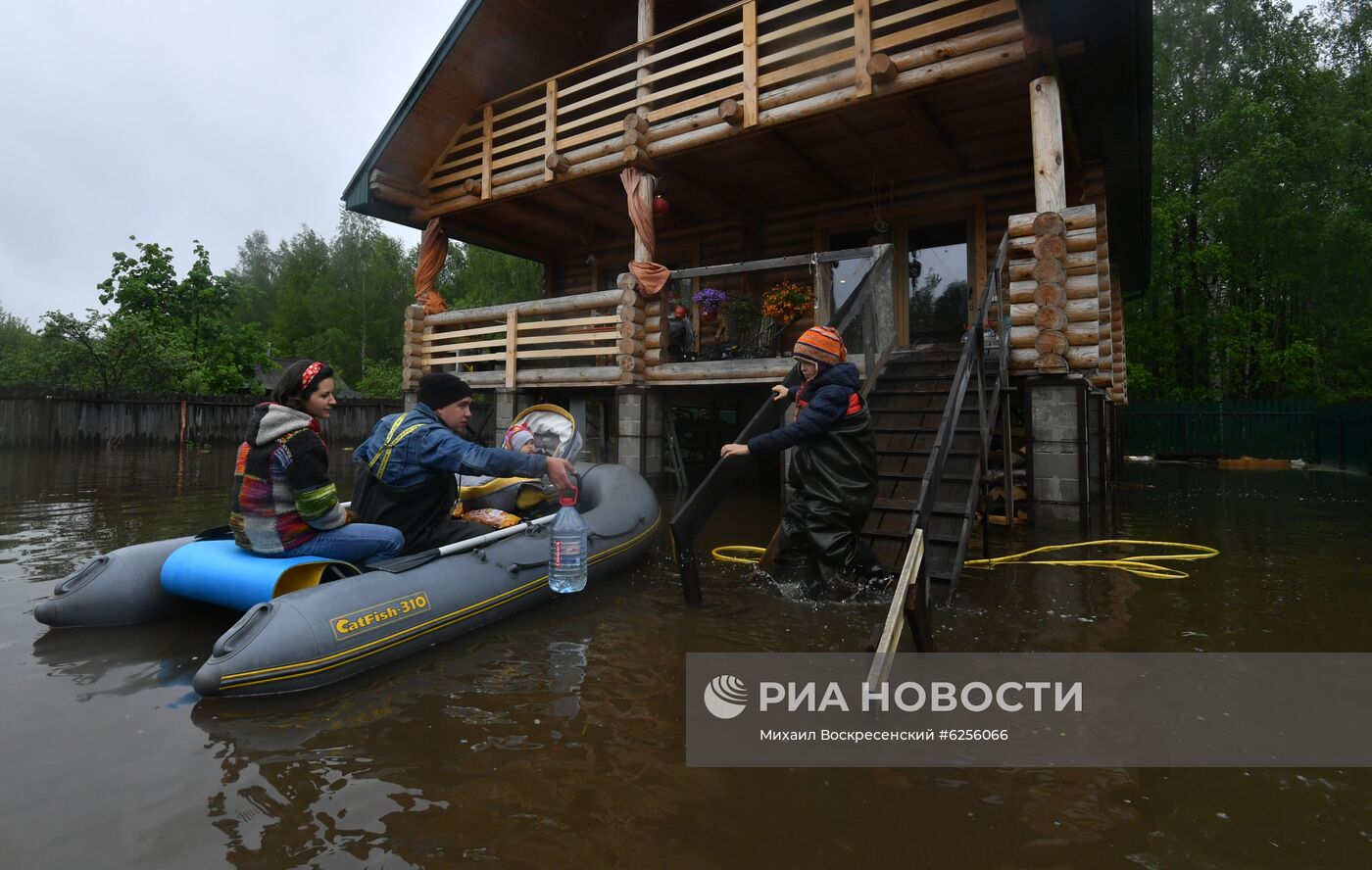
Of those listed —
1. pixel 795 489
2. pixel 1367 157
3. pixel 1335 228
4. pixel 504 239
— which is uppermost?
pixel 1367 157

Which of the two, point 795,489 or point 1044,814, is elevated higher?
point 795,489

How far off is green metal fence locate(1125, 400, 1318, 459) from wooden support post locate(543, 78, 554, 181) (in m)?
18.7

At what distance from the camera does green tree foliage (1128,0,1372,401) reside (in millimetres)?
19766

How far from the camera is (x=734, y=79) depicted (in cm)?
984

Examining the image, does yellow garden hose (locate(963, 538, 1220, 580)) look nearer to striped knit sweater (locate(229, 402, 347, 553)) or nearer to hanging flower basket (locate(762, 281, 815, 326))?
hanging flower basket (locate(762, 281, 815, 326))

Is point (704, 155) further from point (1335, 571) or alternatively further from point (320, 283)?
point (320, 283)

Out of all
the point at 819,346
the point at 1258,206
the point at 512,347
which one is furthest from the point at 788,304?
the point at 1258,206

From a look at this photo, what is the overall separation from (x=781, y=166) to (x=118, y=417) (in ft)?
60.5

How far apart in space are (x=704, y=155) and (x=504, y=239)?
16.1 feet

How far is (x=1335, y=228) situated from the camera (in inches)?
751

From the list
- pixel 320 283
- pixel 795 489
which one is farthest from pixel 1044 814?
pixel 320 283

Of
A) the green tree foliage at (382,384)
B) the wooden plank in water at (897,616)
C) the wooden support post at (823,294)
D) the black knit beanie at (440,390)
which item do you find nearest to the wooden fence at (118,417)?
the green tree foliage at (382,384)

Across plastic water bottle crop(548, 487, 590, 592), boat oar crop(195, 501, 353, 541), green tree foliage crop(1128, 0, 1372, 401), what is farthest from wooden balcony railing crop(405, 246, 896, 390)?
green tree foliage crop(1128, 0, 1372, 401)

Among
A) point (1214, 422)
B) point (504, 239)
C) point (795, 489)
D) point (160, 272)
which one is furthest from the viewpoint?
point (160, 272)
